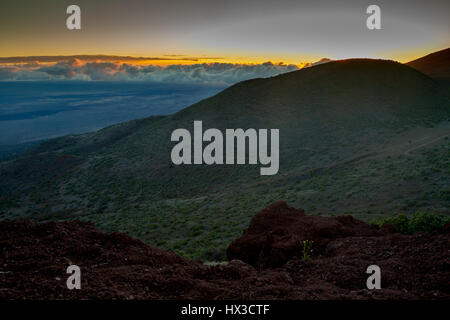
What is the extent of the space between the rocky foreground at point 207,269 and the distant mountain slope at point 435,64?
85782 mm

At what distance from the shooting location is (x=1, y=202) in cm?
4078

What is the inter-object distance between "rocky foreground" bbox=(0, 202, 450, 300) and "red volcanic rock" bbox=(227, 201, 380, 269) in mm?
49

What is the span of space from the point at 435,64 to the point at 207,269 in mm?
109242

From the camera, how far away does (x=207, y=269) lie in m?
5.45

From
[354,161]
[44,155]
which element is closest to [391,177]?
[354,161]

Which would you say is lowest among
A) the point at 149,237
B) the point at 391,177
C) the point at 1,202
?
the point at 1,202

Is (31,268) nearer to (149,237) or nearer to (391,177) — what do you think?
(149,237)

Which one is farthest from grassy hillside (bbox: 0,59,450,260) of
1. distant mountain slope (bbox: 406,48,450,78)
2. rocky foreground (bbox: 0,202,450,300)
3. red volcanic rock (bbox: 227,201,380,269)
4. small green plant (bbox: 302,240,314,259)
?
distant mountain slope (bbox: 406,48,450,78)

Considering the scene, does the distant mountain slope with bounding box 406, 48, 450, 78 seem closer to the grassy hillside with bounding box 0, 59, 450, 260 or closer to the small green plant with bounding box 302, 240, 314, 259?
the grassy hillside with bounding box 0, 59, 450, 260

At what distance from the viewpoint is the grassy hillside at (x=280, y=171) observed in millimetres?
18141

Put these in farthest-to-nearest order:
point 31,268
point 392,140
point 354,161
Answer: point 392,140 < point 354,161 < point 31,268

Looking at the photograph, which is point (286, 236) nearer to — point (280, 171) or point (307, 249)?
point (307, 249)
